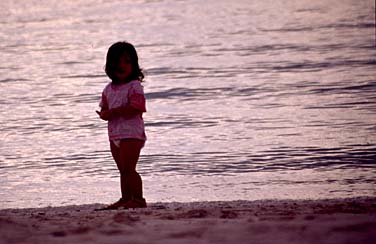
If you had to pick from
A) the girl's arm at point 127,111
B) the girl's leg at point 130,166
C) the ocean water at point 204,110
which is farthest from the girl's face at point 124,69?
the ocean water at point 204,110

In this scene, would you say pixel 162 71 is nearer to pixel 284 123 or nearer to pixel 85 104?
pixel 85 104

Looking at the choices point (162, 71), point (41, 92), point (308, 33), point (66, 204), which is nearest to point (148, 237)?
point (66, 204)

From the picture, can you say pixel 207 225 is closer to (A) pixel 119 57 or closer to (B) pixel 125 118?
(B) pixel 125 118

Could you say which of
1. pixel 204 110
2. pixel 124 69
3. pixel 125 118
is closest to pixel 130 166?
pixel 125 118

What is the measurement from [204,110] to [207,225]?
312 inches

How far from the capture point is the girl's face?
888 centimetres

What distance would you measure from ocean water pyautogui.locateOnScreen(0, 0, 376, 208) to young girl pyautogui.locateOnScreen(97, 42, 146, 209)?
119cm

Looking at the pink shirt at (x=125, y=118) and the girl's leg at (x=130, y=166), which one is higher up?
the pink shirt at (x=125, y=118)

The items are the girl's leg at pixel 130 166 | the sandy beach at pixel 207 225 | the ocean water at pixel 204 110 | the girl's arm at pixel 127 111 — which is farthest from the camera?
the ocean water at pixel 204 110

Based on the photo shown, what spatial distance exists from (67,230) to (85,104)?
8692mm

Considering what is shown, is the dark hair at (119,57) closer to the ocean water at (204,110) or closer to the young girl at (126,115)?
the young girl at (126,115)

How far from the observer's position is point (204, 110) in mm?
15109

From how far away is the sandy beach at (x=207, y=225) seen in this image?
269 inches

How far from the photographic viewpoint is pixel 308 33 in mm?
25297
